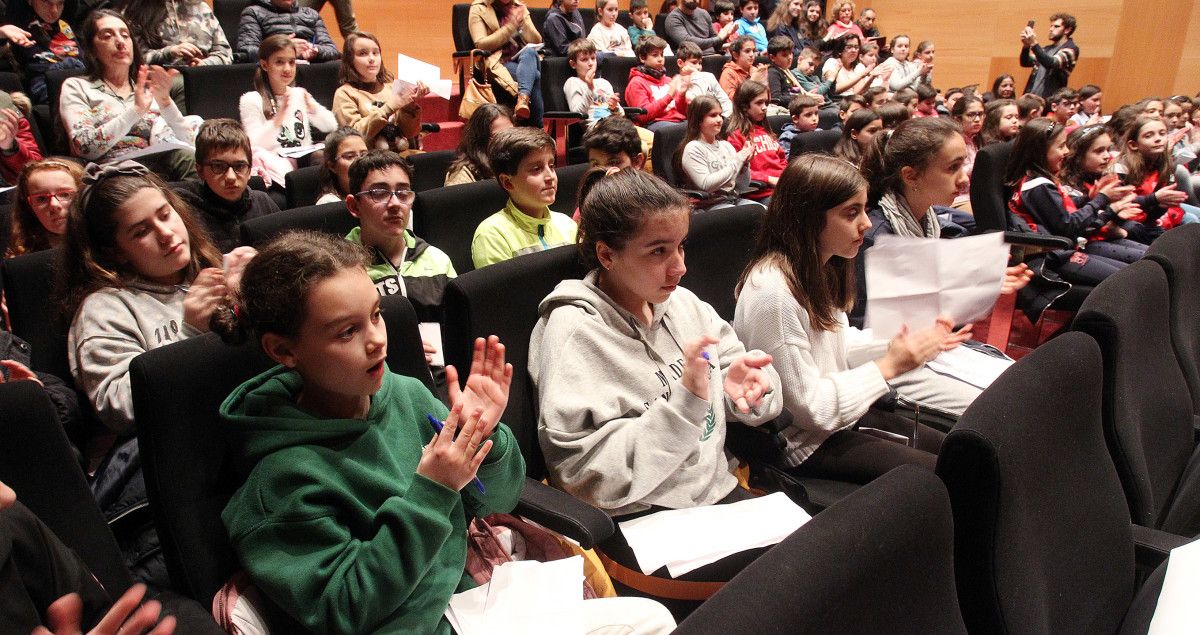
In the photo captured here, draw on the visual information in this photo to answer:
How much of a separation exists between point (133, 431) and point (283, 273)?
2.01ft

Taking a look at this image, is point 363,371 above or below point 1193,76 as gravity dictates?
above

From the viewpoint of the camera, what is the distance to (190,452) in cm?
103

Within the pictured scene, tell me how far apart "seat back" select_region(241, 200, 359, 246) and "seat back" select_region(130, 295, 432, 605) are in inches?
34.3

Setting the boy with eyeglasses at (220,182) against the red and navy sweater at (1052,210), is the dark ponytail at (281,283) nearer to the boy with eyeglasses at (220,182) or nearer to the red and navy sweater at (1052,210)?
the boy with eyeglasses at (220,182)

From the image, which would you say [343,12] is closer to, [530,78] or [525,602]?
[530,78]

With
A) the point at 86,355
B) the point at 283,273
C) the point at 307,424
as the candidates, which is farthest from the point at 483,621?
the point at 86,355

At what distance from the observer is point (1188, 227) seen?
1774mm

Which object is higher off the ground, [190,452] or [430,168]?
[190,452]

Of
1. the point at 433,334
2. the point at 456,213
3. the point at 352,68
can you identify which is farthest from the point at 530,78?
the point at 433,334

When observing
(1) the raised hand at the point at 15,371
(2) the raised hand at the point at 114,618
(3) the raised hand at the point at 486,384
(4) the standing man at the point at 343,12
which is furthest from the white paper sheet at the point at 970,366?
(4) the standing man at the point at 343,12

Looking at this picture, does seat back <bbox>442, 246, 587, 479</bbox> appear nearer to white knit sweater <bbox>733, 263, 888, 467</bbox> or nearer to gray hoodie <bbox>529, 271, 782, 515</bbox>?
gray hoodie <bbox>529, 271, 782, 515</bbox>

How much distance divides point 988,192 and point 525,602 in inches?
105

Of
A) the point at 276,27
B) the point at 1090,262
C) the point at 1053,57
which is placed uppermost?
the point at 276,27

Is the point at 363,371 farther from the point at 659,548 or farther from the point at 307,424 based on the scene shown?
the point at 659,548
